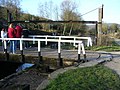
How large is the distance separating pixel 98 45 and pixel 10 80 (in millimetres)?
13970

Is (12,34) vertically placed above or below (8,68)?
above

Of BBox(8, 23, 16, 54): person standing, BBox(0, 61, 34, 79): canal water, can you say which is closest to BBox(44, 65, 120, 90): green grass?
BBox(8, 23, 16, 54): person standing

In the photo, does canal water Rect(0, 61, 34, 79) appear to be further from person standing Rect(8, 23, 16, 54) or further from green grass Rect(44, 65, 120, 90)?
green grass Rect(44, 65, 120, 90)

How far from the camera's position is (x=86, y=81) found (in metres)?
8.33

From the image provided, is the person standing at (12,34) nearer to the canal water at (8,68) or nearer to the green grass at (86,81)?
the canal water at (8,68)

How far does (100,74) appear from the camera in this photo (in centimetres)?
948

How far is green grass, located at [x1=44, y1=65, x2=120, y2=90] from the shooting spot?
773 cm

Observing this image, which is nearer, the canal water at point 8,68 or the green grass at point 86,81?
the green grass at point 86,81

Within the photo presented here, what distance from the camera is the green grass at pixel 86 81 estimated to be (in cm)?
773

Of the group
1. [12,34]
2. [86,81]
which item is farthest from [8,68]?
[86,81]

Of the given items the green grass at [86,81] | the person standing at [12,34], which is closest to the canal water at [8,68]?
the person standing at [12,34]

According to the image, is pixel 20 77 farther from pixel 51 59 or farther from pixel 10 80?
Answer: pixel 51 59

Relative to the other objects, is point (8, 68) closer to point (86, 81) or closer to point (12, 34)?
point (12, 34)

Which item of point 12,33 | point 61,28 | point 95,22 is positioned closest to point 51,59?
point 12,33
